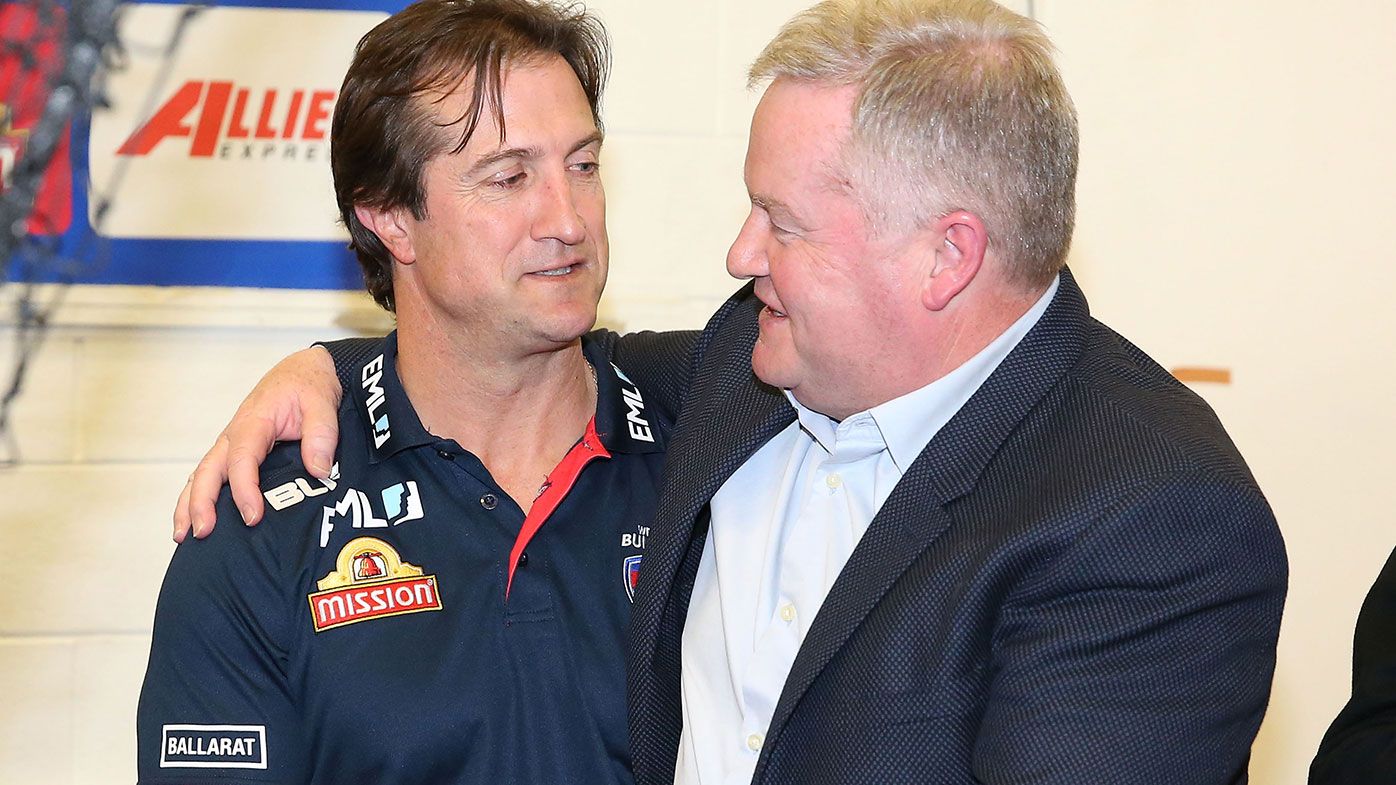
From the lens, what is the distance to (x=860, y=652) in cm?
134

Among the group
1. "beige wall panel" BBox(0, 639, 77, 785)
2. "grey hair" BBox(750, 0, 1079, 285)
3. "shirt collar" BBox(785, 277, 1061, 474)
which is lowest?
"beige wall panel" BBox(0, 639, 77, 785)

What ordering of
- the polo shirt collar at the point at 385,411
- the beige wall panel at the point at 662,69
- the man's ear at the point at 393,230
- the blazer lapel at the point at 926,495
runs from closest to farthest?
1. the blazer lapel at the point at 926,495
2. the polo shirt collar at the point at 385,411
3. the man's ear at the point at 393,230
4. the beige wall panel at the point at 662,69

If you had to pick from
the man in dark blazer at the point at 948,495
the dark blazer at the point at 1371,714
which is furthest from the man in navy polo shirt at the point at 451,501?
the dark blazer at the point at 1371,714

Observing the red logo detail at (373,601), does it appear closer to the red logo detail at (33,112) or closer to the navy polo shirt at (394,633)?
the navy polo shirt at (394,633)

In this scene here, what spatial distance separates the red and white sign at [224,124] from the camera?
240cm

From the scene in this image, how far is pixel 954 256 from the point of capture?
1.43 metres

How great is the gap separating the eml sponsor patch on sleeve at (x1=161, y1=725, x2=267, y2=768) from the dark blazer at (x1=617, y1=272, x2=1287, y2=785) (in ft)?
1.90

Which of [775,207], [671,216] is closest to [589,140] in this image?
[775,207]

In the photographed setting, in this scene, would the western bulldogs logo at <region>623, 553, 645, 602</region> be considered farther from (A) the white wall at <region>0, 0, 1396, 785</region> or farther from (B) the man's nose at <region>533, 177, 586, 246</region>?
(A) the white wall at <region>0, 0, 1396, 785</region>

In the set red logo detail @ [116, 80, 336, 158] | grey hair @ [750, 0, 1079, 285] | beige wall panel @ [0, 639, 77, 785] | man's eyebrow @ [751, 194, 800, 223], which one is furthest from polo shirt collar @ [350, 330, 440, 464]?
beige wall panel @ [0, 639, 77, 785]

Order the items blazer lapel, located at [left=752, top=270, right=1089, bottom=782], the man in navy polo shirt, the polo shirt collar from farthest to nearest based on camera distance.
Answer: the polo shirt collar < the man in navy polo shirt < blazer lapel, located at [left=752, top=270, right=1089, bottom=782]

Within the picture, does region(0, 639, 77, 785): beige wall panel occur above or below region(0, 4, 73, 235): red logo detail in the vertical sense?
below

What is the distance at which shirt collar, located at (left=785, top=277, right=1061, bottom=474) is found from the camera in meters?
1.46

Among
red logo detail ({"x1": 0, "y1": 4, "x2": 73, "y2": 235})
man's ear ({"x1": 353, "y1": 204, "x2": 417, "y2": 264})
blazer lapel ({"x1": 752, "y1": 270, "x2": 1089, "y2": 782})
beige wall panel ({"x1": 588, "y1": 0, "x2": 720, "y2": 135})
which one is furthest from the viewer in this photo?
beige wall panel ({"x1": 588, "y1": 0, "x2": 720, "y2": 135})
